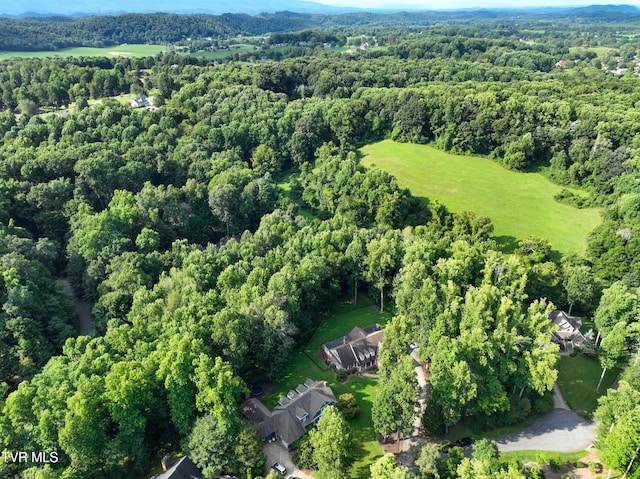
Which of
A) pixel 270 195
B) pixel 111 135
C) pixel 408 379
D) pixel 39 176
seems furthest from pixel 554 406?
pixel 111 135

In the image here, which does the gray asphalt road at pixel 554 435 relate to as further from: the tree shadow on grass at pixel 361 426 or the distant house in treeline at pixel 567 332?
the tree shadow on grass at pixel 361 426

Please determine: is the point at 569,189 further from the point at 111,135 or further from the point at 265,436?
the point at 111,135

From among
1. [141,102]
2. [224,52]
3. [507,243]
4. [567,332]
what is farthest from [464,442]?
[224,52]

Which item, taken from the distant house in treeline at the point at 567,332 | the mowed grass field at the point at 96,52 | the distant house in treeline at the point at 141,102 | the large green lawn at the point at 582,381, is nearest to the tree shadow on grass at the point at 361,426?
the large green lawn at the point at 582,381

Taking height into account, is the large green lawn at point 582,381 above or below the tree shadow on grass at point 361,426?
above

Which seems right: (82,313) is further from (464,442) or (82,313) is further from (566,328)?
(566,328)
